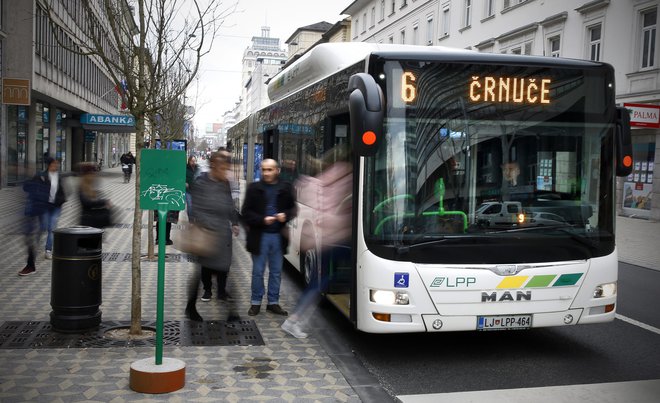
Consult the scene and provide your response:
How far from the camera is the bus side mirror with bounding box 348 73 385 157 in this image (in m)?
5.56

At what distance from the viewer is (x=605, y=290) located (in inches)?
255

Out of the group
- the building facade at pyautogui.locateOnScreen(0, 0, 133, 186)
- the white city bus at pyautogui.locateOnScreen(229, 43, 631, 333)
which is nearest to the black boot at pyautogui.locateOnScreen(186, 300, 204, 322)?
the white city bus at pyautogui.locateOnScreen(229, 43, 631, 333)

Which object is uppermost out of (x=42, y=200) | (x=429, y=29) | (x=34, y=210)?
(x=429, y=29)

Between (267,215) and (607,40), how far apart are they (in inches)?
860

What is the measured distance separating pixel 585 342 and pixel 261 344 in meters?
Answer: 3.46

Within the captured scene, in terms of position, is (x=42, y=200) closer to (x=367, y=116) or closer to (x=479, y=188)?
(x=367, y=116)

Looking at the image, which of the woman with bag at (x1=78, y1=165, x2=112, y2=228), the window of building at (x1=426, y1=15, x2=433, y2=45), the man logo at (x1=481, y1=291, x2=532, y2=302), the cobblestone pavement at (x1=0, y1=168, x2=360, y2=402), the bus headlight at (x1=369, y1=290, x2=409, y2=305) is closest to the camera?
the cobblestone pavement at (x1=0, y1=168, x2=360, y2=402)

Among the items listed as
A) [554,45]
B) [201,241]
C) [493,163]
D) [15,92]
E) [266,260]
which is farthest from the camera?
[554,45]

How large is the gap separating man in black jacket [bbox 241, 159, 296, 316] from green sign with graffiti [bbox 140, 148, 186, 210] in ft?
6.52

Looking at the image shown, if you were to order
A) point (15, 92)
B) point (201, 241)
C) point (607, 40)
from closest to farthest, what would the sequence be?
1. point (201, 241)
2. point (15, 92)
3. point (607, 40)

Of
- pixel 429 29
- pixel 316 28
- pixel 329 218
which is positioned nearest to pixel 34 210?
pixel 329 218

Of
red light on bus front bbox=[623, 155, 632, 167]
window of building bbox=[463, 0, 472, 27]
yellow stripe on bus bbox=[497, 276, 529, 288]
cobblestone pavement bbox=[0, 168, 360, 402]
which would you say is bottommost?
cobblestone pavement bbox=[0, 168, 360, 402]

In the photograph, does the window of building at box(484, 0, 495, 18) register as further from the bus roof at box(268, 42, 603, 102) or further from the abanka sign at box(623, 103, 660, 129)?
the bus roof at box(268, 42, 603, 102)

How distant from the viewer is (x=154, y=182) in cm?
545
